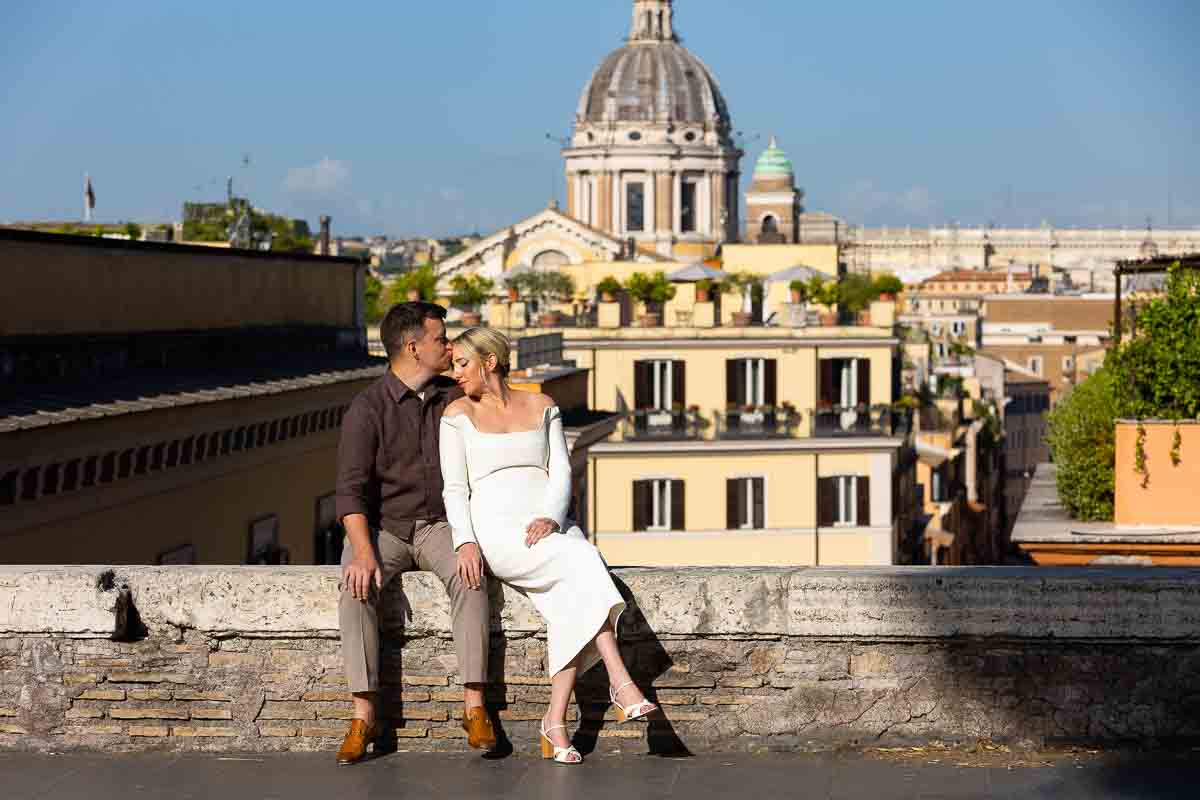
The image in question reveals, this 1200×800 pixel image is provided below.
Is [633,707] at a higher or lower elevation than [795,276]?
lower

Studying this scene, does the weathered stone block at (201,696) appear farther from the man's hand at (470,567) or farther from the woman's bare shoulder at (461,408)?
the woman's bare shoulder at (461,408)

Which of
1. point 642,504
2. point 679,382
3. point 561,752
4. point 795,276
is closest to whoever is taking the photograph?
point 561,752

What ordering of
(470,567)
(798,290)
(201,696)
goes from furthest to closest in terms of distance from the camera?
(798,290), (201,696), (470,567)

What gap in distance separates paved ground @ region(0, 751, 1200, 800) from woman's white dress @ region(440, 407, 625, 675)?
0.43 meters

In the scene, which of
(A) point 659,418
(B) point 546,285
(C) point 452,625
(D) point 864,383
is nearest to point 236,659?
(C) point 452,625

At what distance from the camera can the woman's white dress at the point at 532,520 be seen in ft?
23.8

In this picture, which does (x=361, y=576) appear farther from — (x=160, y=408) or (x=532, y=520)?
(x=160, y=408)

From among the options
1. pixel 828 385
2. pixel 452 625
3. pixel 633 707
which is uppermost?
pixel 452 625

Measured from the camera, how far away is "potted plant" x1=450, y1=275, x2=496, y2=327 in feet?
155

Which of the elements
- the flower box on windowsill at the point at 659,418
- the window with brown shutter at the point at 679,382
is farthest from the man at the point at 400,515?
the window with brown shutter at the point at 679,382

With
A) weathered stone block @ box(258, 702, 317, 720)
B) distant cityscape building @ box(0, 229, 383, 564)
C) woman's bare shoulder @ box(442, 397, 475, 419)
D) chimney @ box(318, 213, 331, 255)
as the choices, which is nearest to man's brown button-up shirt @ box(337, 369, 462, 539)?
woman's bare shoulder @ box(442, 397, 475, 419)

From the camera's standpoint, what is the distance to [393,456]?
7.83 m

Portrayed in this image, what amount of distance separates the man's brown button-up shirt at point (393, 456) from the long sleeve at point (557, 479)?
409 millimetres

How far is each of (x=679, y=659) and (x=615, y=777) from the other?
1.81 ft
